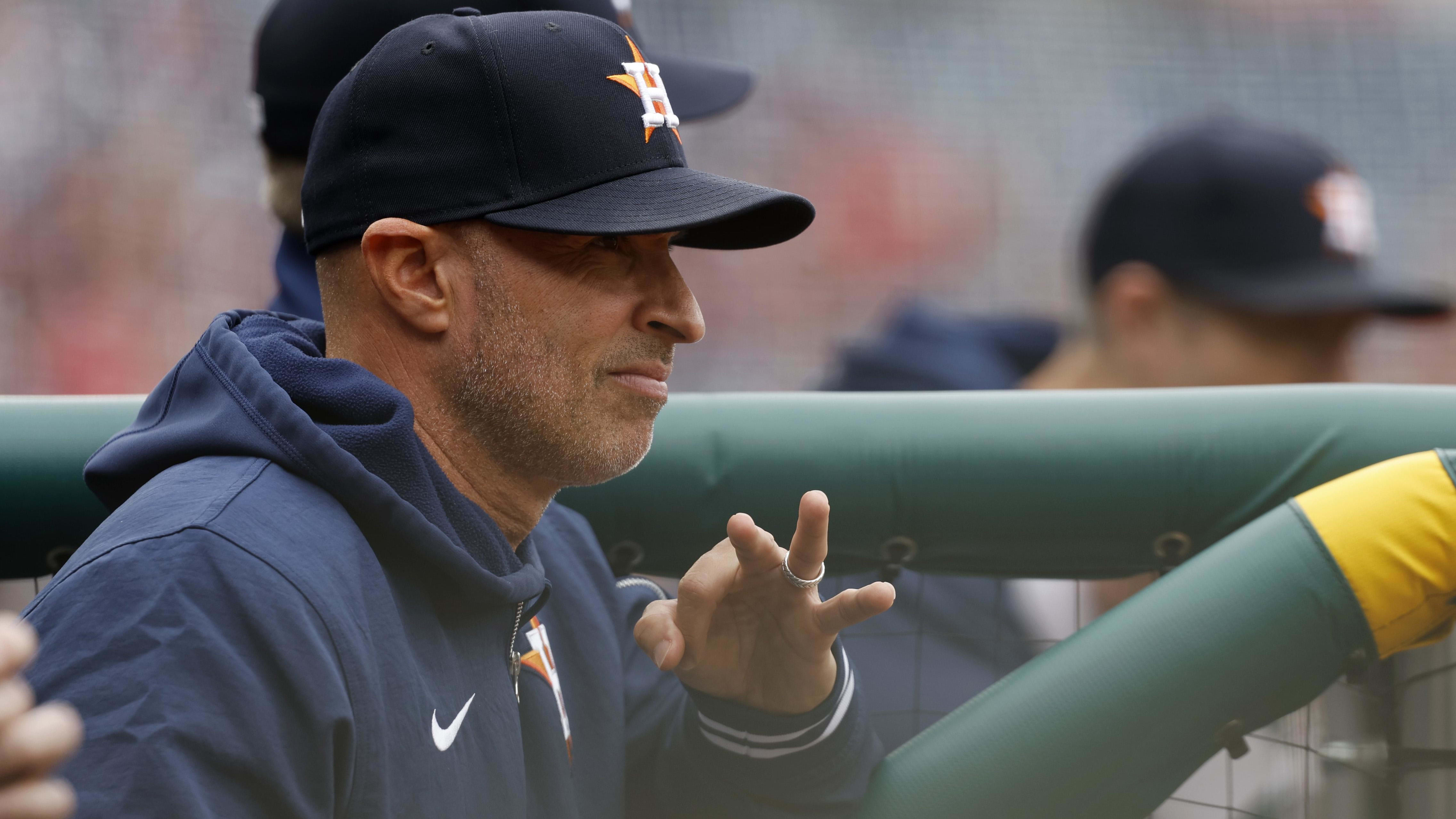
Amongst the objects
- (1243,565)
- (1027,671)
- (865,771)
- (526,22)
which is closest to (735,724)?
(865,771)

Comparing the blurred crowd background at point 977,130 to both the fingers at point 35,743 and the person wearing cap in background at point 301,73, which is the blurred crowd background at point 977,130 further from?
the fingers at point 35,743

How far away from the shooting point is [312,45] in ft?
6.56

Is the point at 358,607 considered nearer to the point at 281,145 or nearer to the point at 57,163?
the point at 281,145

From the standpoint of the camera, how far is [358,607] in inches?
41.1

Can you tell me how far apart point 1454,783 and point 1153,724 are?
1.27 feet

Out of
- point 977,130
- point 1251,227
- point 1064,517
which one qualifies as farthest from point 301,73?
point 977,130

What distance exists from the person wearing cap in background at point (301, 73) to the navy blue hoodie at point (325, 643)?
73 centimetres

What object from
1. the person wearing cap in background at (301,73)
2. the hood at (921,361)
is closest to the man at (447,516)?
the person wearing cap in background at (301,73)

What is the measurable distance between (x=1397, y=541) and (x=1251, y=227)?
1792 mm

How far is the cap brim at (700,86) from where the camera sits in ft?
7.66

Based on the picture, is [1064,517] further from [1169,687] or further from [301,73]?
[301,73]

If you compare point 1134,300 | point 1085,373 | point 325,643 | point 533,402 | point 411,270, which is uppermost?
point 411,270

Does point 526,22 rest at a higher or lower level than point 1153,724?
higher

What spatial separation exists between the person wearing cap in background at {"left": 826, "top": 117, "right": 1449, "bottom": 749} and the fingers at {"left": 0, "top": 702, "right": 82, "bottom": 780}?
2.26 metres
